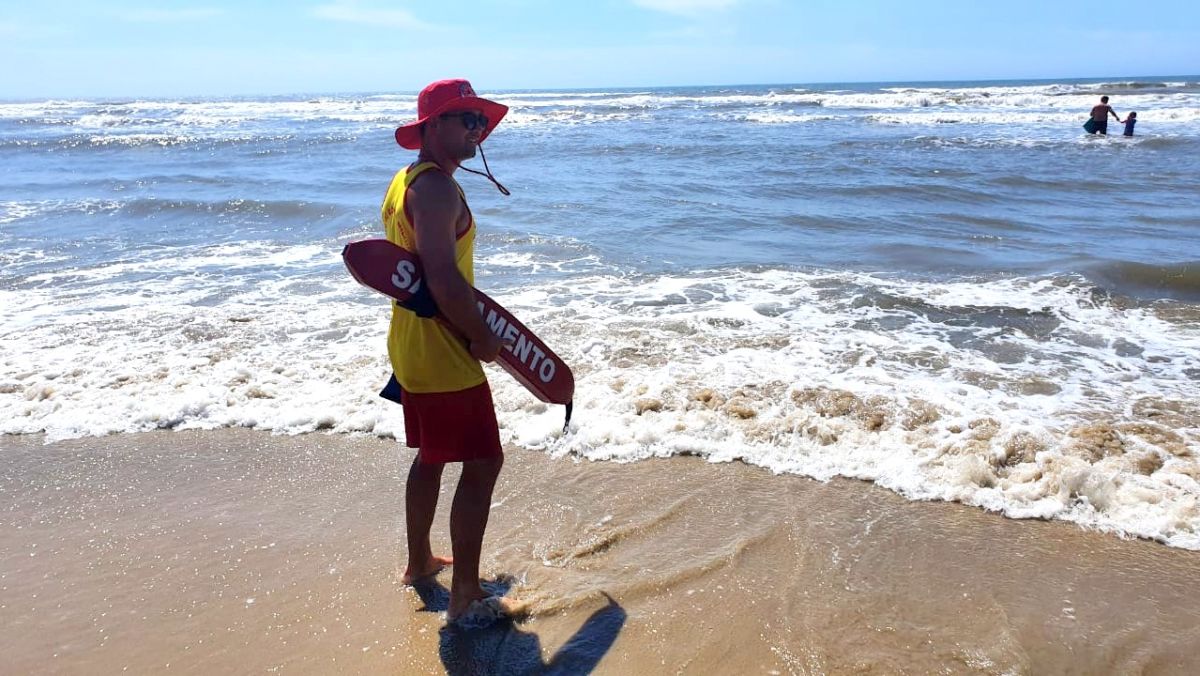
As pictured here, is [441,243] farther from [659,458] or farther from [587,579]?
[659,458]

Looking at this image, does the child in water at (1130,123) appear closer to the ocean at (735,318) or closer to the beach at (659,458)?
the ocean at (735,318)

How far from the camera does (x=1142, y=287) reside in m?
7.41

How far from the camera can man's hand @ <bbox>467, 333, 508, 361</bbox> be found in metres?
2.44

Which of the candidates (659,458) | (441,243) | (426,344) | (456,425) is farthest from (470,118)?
(659,458)

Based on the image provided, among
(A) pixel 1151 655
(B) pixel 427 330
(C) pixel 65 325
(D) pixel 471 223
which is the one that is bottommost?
(A) pixel 1151 655

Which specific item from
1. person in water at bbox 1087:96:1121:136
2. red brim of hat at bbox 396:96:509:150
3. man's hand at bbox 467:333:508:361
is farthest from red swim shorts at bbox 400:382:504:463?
person in water at bbox 1087:96:1121:136

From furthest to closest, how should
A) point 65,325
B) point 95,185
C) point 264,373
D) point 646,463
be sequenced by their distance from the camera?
point 95,185 → point 65,325 → point 264,373 → point 646,463

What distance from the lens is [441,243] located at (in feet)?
7.61

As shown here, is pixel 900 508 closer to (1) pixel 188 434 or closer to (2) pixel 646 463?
(2) pixel 646 463

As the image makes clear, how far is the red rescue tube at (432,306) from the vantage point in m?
2.35

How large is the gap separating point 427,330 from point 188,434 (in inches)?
115

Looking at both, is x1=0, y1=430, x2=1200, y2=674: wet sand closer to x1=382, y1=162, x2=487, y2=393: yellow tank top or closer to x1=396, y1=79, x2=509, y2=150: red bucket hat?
x1=382, y1=162, x2=487, y2=393: yellow tank top

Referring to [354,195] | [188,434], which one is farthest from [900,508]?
[354,195]

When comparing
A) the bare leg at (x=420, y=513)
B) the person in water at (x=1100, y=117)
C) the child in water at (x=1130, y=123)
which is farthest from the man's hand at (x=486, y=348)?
the person in water at (x=1100, y=117)
